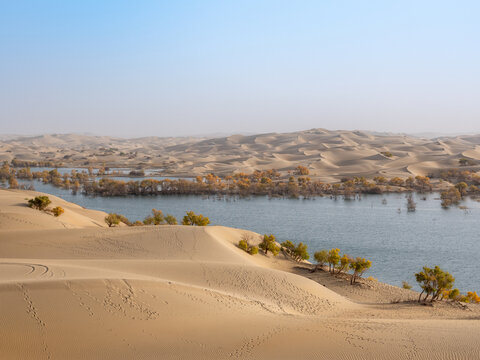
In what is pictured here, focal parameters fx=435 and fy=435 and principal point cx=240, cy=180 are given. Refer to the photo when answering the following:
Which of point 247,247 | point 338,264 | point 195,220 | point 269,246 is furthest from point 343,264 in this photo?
point 195,220

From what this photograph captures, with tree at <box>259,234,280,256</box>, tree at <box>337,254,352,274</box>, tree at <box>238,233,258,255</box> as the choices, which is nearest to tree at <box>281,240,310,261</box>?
tree at <box>259,234,280,256</box>

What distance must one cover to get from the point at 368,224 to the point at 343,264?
16477 millimetres

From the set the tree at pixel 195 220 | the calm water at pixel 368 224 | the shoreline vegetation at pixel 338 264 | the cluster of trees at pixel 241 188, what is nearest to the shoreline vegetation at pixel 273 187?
the cluster of trees at pixel 241 188

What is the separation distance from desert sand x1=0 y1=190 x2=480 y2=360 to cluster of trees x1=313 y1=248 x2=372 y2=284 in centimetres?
211

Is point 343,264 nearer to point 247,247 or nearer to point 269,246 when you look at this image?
point 269,246

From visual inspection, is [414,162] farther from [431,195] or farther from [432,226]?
[432,226]

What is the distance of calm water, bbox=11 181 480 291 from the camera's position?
25.6 metres

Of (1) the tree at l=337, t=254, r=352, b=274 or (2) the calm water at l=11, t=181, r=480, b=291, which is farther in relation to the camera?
(2) the calm water at l=11, t=181, r=480, b=291

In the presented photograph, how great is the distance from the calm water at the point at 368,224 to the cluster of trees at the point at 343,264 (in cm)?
225

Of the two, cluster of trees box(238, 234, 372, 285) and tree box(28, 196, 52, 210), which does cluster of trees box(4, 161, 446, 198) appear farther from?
cluster of trees box(238, 234, 372, 285)

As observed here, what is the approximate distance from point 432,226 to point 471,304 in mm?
19578

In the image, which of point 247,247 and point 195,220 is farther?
point 195,220

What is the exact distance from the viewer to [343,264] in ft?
70.7

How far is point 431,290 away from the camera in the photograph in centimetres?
1741
